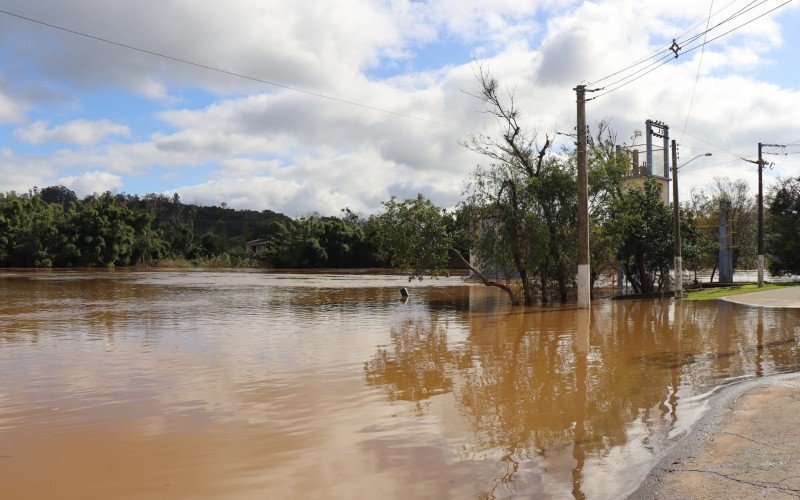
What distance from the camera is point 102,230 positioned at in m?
74.6

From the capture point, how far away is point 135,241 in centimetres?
7938

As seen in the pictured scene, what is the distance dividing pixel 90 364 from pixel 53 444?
5461mm

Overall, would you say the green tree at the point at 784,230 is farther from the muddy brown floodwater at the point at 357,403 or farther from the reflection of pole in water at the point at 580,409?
the reflection of pole in water at the point at 580,409

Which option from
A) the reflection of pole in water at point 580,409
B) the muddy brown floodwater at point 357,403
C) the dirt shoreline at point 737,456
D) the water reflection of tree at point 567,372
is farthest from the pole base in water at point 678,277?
the dirt shoreline at point 737,456

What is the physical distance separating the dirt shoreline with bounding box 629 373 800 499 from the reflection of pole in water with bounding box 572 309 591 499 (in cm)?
57

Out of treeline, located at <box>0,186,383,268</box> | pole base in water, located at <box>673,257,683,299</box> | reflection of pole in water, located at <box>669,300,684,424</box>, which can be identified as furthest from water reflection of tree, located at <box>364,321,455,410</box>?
treeline, located at <box>0,186,383,268</box>

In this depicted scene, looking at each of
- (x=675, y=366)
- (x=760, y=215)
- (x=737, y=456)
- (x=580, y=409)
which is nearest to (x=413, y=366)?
(x=580, y=409)

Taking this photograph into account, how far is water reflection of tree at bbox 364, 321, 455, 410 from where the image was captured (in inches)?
383

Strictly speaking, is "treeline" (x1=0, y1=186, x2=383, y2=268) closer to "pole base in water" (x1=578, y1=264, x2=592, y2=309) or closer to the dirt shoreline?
"pole base in water" (x1=578, y1=264, x2=592, y2=309)

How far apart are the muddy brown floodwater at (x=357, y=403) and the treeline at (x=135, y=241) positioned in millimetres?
61896

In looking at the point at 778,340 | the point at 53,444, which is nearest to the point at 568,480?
the point at 53,444

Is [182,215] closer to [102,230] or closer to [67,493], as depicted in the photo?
[102,230]

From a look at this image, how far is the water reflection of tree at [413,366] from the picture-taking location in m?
9.73

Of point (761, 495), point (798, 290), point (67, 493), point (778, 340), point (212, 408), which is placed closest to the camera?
point (761, 495)
